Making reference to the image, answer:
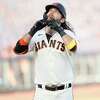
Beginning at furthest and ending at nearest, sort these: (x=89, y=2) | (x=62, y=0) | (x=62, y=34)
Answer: (x=89, y=2) → (x=62, y=0) → (x=62, y=34)

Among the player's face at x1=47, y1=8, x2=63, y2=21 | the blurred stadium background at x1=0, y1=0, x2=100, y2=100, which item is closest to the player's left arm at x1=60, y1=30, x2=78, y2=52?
the player's face at x1=47, y1=8, x2=63, y2=21

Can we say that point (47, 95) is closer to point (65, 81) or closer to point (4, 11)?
point (65, 81)

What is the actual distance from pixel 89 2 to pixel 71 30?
6426mm

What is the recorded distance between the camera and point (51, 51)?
4309mm

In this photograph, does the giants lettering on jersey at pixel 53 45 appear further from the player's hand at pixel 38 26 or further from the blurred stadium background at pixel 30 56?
the blurred stadium background at pixel 30 56

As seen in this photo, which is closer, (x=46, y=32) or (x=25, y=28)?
(x=46, y=32)

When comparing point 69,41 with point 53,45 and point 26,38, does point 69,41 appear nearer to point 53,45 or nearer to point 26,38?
point 53,45

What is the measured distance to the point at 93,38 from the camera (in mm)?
10766

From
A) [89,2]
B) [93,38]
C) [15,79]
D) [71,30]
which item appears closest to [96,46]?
[93,38]

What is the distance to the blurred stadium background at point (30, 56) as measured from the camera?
10.3 m

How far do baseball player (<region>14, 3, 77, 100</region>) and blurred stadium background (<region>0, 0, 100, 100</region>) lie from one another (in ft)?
18.3

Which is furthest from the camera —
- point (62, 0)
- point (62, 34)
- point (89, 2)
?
point (89, 2)

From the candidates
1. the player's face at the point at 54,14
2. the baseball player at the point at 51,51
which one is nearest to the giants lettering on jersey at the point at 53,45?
the baseball player at the point at 51,51

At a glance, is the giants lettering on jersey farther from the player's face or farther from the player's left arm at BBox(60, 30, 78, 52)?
the player's face
